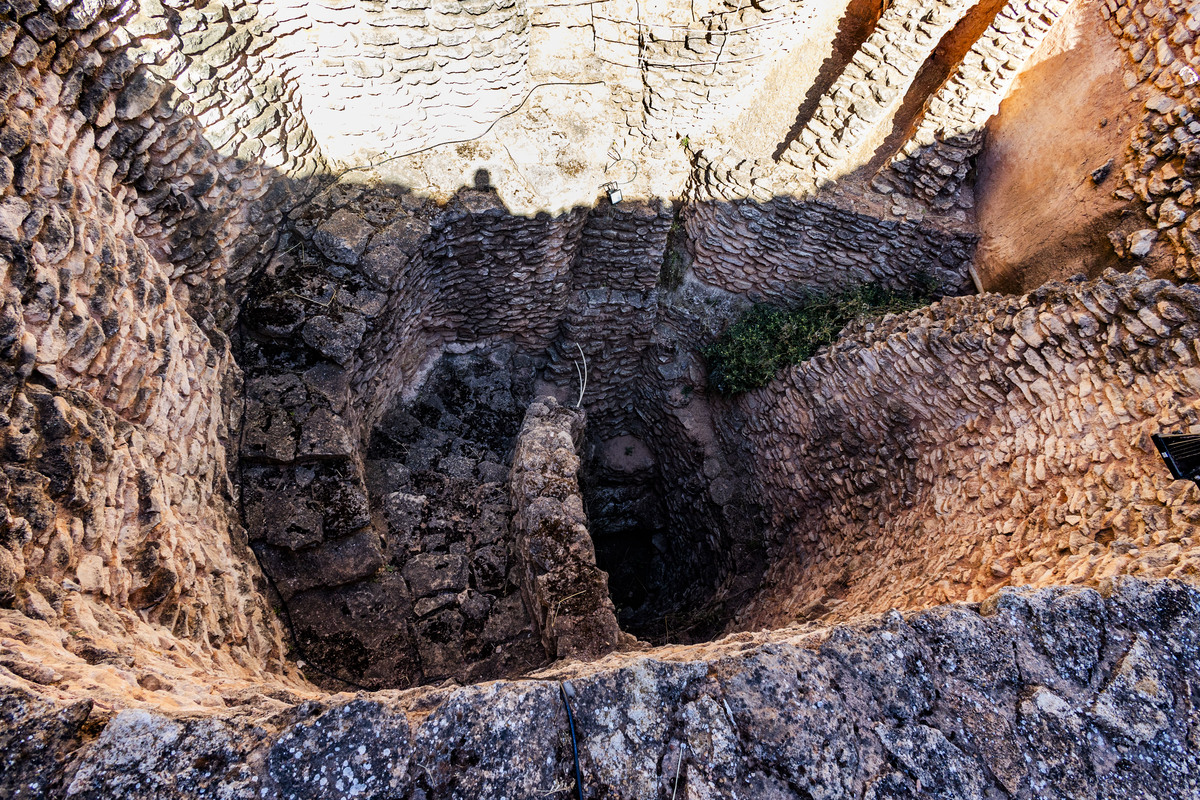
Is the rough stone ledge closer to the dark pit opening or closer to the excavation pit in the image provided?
the excavation pit

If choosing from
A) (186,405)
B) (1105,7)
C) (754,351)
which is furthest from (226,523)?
(1105,7)

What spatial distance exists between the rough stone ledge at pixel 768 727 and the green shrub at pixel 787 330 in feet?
12.9

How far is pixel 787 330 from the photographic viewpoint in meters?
6.41

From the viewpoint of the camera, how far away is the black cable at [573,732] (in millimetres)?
1908

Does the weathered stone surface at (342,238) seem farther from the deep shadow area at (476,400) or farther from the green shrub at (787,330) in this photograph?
the green shrub at (787,330)

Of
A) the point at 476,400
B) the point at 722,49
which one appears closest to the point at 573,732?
the point at 476,400

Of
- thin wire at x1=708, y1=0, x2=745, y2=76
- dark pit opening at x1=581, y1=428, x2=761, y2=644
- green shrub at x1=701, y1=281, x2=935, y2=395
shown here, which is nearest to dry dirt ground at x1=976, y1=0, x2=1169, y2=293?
green shrub at x1=701, y1=281, x2=935, y2=395

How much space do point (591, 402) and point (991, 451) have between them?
174 inches

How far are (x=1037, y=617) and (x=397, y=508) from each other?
391 centimetres

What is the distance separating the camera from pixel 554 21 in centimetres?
A: 495

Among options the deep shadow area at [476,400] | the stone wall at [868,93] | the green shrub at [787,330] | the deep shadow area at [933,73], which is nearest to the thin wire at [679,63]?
the stone wall at [868,93]

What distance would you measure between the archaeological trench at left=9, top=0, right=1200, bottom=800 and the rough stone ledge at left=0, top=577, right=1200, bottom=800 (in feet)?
0.04

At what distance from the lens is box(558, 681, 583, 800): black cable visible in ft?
6.26

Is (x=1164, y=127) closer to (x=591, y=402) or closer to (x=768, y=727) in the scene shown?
(x=768, y=727)
